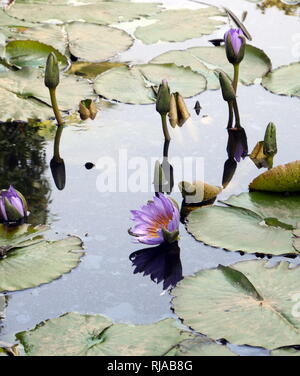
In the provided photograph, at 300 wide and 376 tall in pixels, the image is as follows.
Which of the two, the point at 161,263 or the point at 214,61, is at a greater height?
the point at 214,61

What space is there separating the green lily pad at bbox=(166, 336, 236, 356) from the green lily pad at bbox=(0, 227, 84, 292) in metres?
0.53

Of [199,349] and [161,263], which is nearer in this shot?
[199,349]

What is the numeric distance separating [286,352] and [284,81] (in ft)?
6.52

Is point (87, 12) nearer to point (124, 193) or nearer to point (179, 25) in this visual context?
point (179, 25)

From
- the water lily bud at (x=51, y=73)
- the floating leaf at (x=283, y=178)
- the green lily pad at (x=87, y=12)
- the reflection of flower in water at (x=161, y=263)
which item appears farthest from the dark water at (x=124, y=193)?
the green lily pad at (x=87, y=12)

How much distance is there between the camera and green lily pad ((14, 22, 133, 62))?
409 centimetres

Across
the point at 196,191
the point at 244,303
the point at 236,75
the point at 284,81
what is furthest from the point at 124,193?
the point at 284,81

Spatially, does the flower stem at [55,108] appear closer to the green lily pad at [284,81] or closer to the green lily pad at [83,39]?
the green lily pad at [83,39]

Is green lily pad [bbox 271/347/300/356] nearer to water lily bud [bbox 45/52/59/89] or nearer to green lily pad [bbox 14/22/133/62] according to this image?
water lily bud [bbox 45/52/59/89]

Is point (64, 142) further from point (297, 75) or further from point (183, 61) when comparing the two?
point (297, 75)

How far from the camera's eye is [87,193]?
2914mm

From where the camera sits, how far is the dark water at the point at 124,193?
2301mm

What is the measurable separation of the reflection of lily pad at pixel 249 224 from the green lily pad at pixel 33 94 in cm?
110

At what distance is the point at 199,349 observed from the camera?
2025 mm
